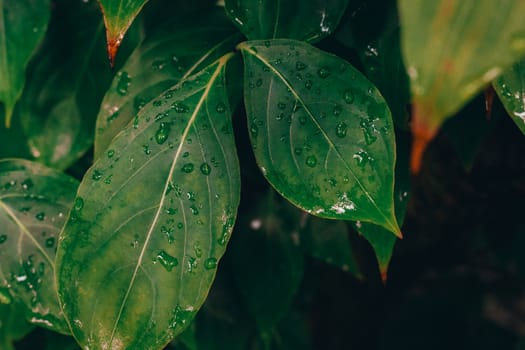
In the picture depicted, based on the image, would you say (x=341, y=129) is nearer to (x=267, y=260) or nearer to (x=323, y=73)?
(x=323, y=73)

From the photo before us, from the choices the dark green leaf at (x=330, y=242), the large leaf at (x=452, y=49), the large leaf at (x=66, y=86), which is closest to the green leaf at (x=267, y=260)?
the dark green leaf at (x=330, y=242)

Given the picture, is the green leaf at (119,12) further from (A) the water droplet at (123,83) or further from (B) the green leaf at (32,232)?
(B) the green leaf at (32,232)

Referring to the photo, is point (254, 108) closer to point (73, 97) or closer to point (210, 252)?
point (210, 252)

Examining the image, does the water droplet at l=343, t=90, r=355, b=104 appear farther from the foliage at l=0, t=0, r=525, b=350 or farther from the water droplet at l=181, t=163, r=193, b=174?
the water droplet at l=181, t=163, r=193, b=174

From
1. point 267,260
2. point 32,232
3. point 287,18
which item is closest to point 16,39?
point 32,232

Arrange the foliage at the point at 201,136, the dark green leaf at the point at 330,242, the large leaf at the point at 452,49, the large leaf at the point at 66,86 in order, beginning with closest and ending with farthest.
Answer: the large leaf at the point at 452,49 < the foliage at the point at 201,136 < the large leaf at the point at 66,86 < the dark green leaf at the point at 330,242

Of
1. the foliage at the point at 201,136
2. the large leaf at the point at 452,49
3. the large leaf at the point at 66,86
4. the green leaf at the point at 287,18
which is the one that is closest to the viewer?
the large leaf at the point at 452,49

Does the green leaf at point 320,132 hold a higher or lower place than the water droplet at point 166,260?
higher

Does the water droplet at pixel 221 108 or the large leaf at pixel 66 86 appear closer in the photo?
the water droplet at pixel 221 108
